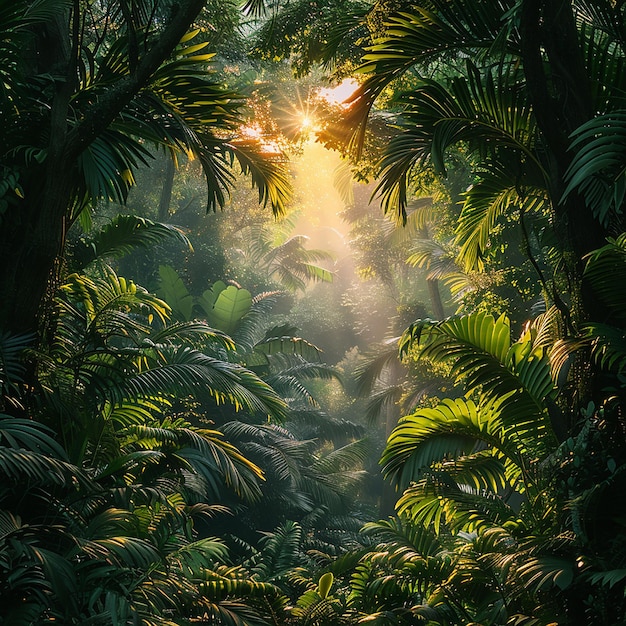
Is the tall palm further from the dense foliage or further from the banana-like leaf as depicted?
the banana-like leaf

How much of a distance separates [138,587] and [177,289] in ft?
33.8

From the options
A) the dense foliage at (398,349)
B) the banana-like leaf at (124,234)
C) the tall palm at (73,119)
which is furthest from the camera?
the banana-like leaf at (124,234)

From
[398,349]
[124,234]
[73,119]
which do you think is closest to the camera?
[398,349]

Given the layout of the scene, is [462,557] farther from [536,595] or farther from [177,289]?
[177,289]

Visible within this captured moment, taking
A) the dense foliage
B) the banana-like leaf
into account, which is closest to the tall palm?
the dense foliage

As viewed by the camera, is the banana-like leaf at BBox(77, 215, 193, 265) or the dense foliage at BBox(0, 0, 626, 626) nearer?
the dense foliage at BBox(0, 0, 626, 626)

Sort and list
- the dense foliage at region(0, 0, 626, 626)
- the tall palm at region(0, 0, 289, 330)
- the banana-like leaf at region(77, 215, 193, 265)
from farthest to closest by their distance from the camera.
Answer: the banana-like leaf at region(77, 215, 193, 265) → the tall palm at region(0, 0, 289, 330) → the dense foliage at region(0, 0, 626, 626)

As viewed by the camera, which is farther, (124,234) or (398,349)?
(124,234)

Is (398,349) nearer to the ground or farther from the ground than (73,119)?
nearer to the ground

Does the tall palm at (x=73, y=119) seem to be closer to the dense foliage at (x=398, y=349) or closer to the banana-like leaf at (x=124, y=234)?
the dense foliage at (x=398, y=349)

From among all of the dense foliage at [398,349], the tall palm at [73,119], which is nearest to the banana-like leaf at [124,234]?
the dense foliage at [398,349]

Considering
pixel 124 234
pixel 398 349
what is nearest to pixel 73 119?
pixel 124 234

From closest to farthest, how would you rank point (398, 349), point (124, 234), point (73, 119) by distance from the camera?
point (398, 349)
point (73, 119)
point (124, 234)

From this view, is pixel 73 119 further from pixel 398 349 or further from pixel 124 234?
pixel 398 349
